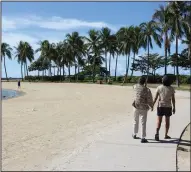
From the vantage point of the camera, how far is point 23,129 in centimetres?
1089

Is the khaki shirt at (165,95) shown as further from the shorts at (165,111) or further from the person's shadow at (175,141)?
the person's shadow at (175,141)

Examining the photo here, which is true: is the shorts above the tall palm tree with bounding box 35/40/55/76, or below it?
below

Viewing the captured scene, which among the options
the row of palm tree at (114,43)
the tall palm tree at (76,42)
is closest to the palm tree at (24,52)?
the row of palm tree at (114,43)

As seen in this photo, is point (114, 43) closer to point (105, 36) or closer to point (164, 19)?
point (105, 36)

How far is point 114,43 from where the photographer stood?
2916 inches

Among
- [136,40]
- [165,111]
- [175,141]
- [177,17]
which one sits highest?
[177,17]

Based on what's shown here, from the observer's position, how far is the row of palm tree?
45156 mm

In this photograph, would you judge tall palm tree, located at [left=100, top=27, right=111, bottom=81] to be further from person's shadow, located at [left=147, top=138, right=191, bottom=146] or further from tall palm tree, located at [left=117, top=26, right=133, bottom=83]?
person's shadow, located at [left=147, top=138, right=191, bottom=146]

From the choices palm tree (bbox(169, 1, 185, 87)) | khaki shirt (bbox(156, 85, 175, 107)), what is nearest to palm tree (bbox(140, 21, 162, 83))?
palm tree (bbox(169, 1, 185, 87))

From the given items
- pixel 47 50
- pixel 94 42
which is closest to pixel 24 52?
pixel 47 50

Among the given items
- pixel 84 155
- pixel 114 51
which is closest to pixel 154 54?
pixel 114 51

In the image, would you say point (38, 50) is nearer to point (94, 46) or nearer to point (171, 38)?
point (94, 46)

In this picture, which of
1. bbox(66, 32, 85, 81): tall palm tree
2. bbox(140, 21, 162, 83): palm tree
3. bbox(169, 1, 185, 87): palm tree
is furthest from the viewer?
bbox(66, 32, 85, 81): tall palm tree

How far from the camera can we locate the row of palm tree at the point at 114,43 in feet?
148
